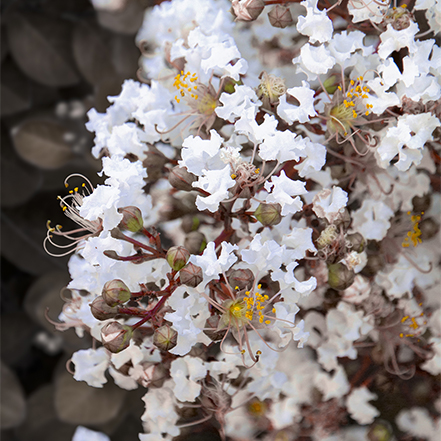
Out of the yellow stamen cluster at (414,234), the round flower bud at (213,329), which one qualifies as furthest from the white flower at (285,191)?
the yellow stamen cluster at (414,234)

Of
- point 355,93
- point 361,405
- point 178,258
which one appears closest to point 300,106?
point 355,93

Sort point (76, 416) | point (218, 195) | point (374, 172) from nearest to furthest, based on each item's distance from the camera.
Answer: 1. point (218, 195)
2. point (374, 172)
3. point (76, 416)

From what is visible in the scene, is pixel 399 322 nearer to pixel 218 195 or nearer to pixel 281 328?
pixel 281 328

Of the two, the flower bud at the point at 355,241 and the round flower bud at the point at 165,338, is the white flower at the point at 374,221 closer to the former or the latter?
the flower bud at the point at 355,241

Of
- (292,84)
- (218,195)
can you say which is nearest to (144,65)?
(292,84)

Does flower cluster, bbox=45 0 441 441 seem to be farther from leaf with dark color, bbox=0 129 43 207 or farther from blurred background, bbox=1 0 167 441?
leaf with dark color, bbox=0 129 43 207

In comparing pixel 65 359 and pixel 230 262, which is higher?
pixel 230 262
